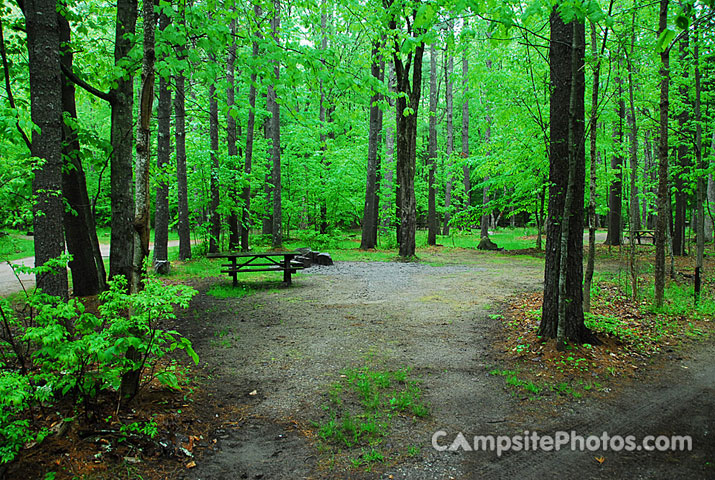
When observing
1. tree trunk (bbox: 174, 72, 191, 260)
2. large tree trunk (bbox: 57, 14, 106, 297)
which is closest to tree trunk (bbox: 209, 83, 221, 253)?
tree trunk (bbox: 174, 72, 191, 260)

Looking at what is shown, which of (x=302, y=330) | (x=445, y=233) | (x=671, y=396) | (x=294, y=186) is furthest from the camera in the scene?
(x=445, y=233)

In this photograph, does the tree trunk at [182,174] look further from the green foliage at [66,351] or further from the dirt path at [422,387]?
the green foliage at [66,351]

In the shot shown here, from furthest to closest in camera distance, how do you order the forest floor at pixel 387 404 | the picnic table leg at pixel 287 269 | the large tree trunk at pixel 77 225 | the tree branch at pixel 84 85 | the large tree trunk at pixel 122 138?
the picnic table leg at pixel 287 269 < the large tree trunk at pixel 77 225 < the tree branch at pixel 84 85 < the large tree trunk at pixel 122 138 < the forest floor at pixel 387 404

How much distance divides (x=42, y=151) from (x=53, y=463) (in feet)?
7.19

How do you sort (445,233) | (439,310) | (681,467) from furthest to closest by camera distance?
(445,233)
(439,310)
(681,467)

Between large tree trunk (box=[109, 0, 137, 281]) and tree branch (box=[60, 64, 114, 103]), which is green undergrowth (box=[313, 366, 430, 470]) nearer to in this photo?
large tree trunk (box=[109, 0, 137, 281])

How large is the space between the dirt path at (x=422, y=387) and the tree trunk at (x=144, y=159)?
4.76ft

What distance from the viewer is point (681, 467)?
287 cm

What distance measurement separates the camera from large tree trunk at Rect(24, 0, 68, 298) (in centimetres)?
311

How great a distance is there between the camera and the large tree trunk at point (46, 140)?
10.2ft

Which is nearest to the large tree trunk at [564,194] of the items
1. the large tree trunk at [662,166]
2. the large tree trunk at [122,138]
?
the large tree trunk at [662,166]

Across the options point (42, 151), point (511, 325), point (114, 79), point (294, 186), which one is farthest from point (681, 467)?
point (294, 186)

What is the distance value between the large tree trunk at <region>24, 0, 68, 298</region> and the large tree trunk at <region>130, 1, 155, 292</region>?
533mm

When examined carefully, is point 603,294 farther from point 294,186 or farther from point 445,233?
point 445,233
